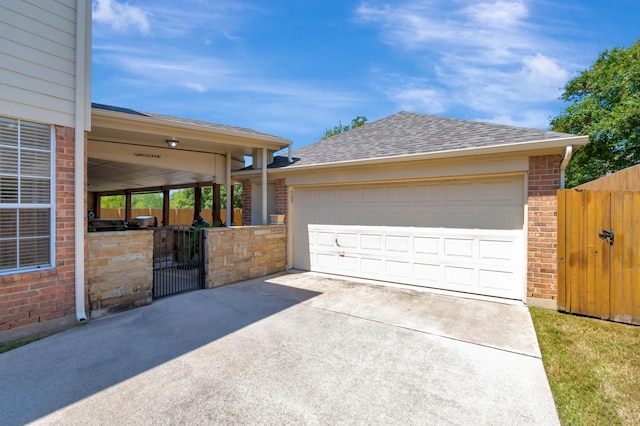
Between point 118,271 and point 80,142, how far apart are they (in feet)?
6.82

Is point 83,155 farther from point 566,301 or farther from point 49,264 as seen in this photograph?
point 566,301

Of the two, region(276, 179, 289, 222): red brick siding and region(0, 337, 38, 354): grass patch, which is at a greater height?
region(276, 179, 289, 222): red brick siding

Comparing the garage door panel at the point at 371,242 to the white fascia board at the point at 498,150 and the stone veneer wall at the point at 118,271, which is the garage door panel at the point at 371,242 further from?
the stone veneer wall at the point at 118,271

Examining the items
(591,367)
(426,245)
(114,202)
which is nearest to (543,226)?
(426,245)

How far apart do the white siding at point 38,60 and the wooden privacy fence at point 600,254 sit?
770 cm

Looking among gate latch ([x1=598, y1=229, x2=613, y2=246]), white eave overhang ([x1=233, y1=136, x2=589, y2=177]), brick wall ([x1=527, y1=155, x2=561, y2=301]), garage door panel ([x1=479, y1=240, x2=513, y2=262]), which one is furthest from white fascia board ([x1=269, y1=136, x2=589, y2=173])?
garage door panel ([x1=479, y1=240, x2=513, y2=262])

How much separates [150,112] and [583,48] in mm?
19751

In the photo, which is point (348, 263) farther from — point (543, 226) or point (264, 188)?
point (543, 226)

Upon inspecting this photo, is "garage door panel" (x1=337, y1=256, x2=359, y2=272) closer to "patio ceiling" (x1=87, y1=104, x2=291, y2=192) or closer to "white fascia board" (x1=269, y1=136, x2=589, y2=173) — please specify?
"white fascia board" (x1=269, y1=136, x2=589, y2=173)

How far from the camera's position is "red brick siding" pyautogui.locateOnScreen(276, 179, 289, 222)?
335 inches

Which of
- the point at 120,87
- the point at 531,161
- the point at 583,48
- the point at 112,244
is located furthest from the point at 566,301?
the point at 583,48

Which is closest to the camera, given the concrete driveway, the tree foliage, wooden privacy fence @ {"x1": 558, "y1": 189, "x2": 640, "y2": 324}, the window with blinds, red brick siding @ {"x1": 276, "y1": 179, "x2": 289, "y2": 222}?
the concrete driveway

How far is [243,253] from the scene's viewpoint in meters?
7.37

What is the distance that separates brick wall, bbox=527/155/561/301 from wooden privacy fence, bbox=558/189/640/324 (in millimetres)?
111
